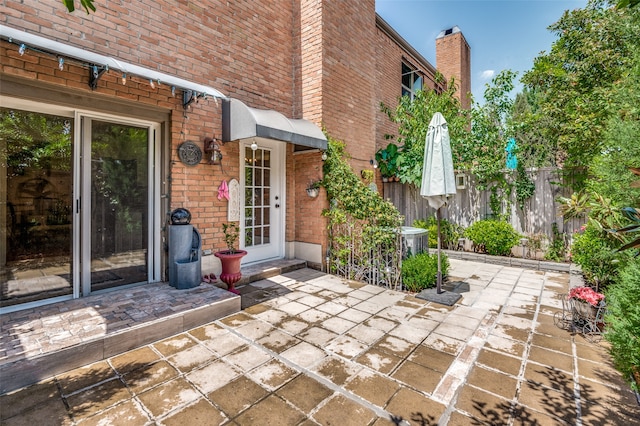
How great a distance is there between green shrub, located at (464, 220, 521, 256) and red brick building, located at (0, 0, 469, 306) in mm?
3953

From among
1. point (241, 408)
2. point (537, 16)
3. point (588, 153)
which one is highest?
point (537, 16)

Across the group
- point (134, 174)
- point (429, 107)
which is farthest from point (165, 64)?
point (429, 107)

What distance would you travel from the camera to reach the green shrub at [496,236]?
26.7 feet

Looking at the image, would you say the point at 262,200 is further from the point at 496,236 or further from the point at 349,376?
the point at 496,236

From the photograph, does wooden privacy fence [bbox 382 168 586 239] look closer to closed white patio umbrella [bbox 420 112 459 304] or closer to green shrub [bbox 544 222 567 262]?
green shrub [bbox 544 222 567 262]

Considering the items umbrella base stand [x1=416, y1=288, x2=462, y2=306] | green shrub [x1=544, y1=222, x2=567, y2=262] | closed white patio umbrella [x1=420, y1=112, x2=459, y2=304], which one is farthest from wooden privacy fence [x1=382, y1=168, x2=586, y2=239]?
umbrella base stand [x1=416, y1=288, x2=462, y2=306]

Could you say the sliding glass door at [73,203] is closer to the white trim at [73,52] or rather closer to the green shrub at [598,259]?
the white trim at [73,52]

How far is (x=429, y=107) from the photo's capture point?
30.2ft

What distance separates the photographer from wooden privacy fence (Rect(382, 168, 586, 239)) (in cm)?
793

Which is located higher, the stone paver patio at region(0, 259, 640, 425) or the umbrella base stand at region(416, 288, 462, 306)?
the umbrella base stand at region(416, 288, 462, 306)

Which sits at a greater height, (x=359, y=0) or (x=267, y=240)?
(x=359, y=0)

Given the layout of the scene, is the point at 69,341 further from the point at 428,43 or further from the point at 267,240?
the point at 428,43

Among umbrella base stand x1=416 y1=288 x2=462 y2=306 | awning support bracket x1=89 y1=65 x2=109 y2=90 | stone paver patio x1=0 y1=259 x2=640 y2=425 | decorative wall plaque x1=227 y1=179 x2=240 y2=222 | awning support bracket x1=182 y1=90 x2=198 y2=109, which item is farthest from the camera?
decorative wall plaque x1=227 y1=179 x2=240 y2=222

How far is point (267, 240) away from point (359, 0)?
7.10m
